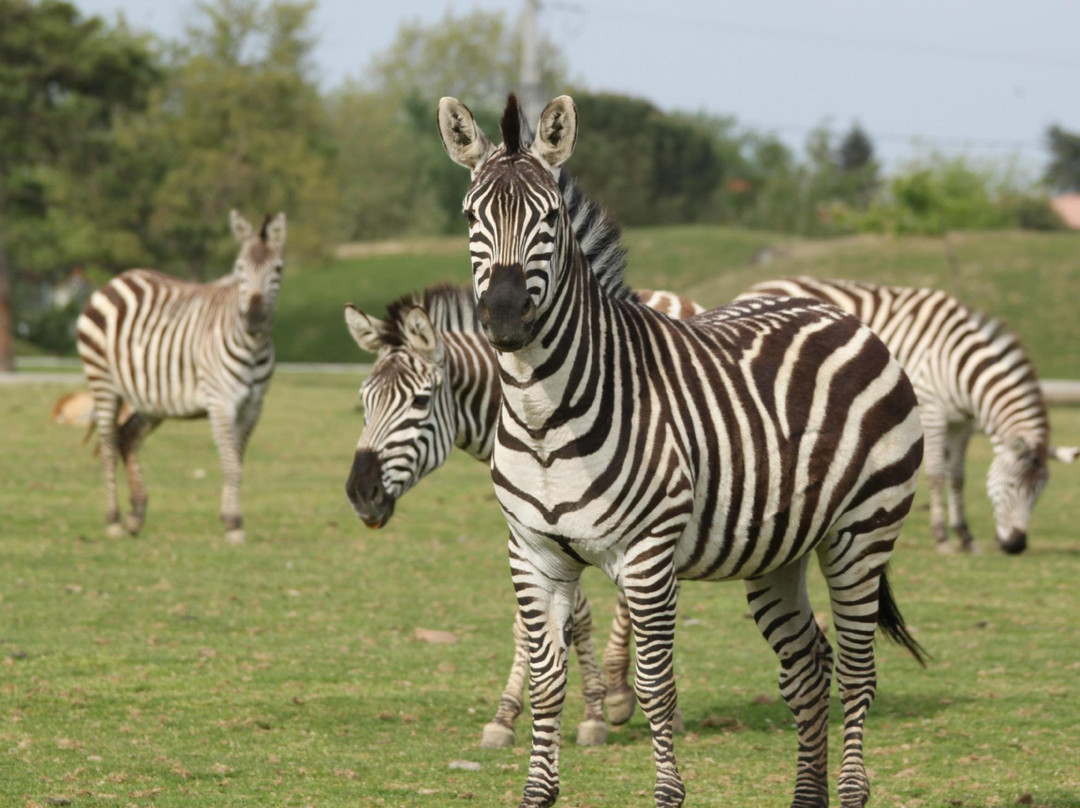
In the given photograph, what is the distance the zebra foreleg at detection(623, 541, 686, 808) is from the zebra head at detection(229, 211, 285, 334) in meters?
8.65

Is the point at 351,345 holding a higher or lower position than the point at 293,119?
Result: lower

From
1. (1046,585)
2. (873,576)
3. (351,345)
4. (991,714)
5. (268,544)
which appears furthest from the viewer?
(351,345)

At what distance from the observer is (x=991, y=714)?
23.8 feet

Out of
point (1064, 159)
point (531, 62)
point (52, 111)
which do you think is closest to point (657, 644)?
point (531, 62)

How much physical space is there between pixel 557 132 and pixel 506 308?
78cm

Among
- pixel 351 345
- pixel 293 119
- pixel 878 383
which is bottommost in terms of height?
pixel 351 345

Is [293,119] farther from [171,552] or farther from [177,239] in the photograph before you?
[171,552]

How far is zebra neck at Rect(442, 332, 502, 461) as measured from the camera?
7.22m

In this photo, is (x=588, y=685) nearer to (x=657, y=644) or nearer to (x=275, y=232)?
(x=657, y=644)

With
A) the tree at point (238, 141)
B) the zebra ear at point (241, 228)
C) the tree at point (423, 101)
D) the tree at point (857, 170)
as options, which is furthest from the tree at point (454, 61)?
the zebra ear at point (241, 228)

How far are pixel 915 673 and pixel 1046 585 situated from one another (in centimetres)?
367

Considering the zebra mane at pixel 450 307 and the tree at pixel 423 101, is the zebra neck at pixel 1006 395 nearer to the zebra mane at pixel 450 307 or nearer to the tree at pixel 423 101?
the zebra mane at pixel 450 307

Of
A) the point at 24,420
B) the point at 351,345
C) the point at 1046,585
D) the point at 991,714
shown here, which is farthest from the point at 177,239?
the point at 991,714

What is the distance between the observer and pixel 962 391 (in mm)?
13180
